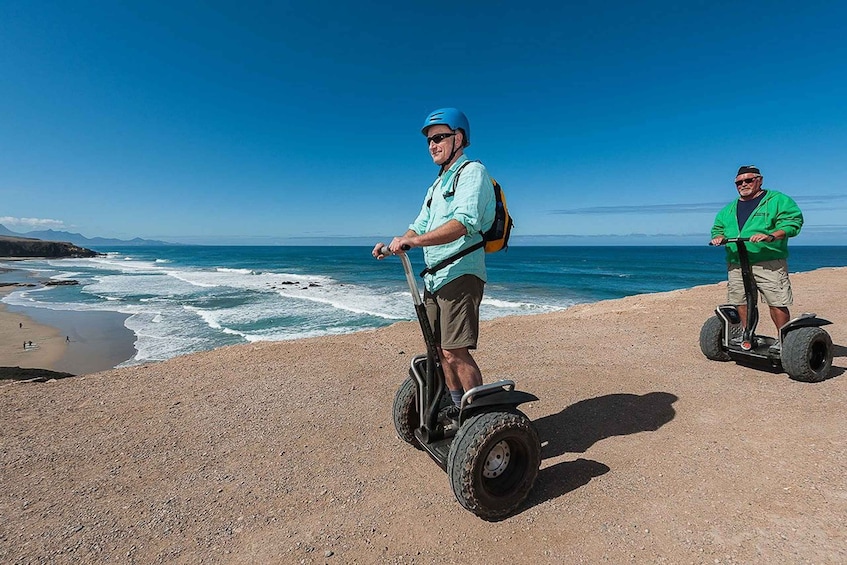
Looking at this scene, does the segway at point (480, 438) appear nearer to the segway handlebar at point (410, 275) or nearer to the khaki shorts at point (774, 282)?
the segway handlebar at point (410, 275)

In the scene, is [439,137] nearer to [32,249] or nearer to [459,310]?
[459,310]

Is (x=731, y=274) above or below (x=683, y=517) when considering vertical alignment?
above

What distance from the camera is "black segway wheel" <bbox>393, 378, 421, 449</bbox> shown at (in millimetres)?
3543

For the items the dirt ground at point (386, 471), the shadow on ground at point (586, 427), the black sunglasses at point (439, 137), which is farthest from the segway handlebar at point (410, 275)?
the shadow on ground at point (586, 427)

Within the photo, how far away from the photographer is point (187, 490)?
10.3 feet

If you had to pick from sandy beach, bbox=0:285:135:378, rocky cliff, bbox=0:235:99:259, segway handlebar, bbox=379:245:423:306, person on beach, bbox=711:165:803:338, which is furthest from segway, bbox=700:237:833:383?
rocky cliff, bbox=0:235:99:259

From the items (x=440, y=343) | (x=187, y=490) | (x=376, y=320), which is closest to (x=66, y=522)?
(x=187, y=490)

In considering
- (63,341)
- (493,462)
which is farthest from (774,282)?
(63,341)

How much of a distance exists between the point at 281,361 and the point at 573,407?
13.7 ft

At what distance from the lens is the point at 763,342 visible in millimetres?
5426

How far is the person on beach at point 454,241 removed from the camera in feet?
8.59

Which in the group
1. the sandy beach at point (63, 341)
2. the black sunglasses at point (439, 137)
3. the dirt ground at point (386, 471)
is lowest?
the sandy beach at point (63, 341)

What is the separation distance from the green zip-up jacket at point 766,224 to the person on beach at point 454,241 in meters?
4.04

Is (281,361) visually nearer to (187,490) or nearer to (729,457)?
(187,490)
